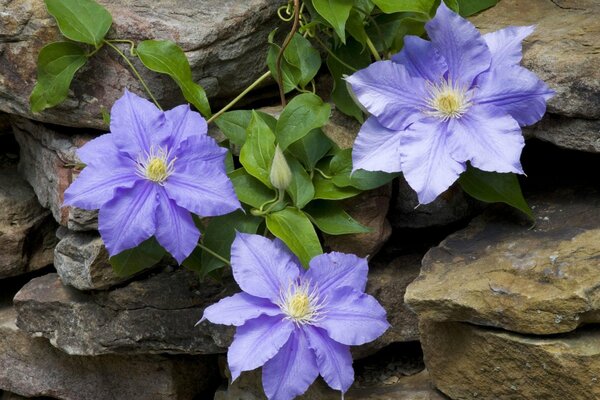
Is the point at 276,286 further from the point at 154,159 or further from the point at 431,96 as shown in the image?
the point at 431,96

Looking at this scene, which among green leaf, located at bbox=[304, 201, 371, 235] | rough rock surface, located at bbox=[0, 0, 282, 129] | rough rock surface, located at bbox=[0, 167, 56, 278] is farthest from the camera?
rough rock surface, located at bbox=[0, 167, 56, 278]

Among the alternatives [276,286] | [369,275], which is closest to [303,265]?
[276,286]

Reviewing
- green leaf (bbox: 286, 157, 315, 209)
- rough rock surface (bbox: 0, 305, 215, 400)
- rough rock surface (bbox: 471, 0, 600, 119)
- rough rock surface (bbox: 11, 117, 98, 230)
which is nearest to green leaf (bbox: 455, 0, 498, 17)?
rough rock surface (bbox: 471, 0, 600, 119)

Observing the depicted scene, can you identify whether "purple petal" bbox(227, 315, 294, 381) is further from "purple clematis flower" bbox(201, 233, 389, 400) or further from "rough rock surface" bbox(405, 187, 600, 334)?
"rough rock surface" bbox(405, 187, 600, 334)

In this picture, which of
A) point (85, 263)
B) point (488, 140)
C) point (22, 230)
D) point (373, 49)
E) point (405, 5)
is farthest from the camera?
point (22, 230)

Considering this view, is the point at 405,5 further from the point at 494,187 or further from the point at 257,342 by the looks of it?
the point at 257,342

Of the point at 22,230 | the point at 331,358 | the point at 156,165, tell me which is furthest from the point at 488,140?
the point at 22,230
